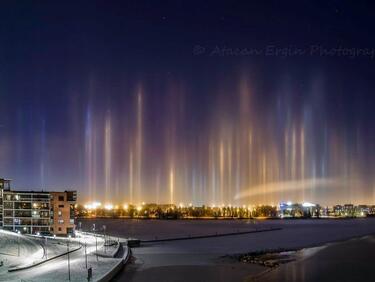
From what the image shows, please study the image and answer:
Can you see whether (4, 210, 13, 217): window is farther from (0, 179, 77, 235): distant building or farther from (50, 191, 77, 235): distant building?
(50, 191, 77, 235): distant building

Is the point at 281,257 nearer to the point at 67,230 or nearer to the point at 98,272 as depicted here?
the point at 98,272

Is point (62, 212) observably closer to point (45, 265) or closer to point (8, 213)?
point (8, 213)

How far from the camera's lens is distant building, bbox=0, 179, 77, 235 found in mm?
101688

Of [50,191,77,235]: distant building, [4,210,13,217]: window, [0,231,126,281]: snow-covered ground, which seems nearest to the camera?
[0,231,126,281]: snow-covered ground

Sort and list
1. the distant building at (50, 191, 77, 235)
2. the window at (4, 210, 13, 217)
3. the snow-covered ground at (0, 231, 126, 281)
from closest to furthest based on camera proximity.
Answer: the snow-covered ground at (0, 231, 126, 281)
the window at (4, 210, 13, 217)
the distant building at (50, 191, 77, 235)

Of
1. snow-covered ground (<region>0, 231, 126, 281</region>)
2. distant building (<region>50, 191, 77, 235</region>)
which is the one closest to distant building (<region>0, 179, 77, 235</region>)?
distant building (<region>50, 191, 77, 235</region>)

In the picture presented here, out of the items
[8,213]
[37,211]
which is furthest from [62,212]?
[8,213]

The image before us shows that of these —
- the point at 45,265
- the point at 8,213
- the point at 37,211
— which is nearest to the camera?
the point at 45,265

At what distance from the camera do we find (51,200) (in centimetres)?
10506

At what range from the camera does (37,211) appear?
342 feet

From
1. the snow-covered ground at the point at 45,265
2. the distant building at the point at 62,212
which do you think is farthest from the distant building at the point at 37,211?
the snow-covered ground at the point at 45,265

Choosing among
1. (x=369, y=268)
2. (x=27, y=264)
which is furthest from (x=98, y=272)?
(x=369, y=268)

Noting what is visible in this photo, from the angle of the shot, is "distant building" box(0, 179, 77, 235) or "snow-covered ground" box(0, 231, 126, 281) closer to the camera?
"snow-covered ground" box(0, 231, 126, 281)

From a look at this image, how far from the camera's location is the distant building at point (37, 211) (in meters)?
102
